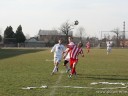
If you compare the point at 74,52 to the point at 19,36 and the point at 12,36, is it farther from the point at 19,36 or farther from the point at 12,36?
the point at 19,36

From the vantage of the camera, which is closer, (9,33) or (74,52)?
(74,52)

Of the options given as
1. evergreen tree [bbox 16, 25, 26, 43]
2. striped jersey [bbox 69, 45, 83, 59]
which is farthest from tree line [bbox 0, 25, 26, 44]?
striped jersey [bbox 69, 45, 83, 59]

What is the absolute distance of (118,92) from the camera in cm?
1333

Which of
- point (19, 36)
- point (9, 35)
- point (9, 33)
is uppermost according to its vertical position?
point (9, 33)

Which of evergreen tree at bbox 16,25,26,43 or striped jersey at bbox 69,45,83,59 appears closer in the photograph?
striped jersey at bbox 69,45,83,59

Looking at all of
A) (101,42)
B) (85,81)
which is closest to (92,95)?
(85,81)

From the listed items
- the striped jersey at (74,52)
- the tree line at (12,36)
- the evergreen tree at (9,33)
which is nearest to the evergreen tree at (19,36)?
the tree line at (12,36)

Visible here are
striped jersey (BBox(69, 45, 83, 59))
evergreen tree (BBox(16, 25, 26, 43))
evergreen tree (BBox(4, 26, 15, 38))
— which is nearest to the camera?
striped jersey (BBox(69, 45, 83, 59))

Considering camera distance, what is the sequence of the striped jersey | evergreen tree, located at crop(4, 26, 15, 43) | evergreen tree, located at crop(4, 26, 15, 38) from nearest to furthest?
1. the striped jersey
2. evergreen tree, located at crop(4, 26, 15, 43)
3. evergreen tree, located at crop(4, 26, 15, 38)

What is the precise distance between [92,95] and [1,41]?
114m

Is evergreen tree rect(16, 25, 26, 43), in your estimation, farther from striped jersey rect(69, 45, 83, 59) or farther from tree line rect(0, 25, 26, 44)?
striped jersey rect(69, 45, 83, 59)

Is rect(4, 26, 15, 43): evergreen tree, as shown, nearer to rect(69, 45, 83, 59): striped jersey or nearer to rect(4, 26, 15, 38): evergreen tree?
rect(4, 26, 15, 38): evergreen tree

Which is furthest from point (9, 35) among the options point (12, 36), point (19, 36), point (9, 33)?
point (19, 36)

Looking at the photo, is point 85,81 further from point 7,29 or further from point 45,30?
point 45,30
